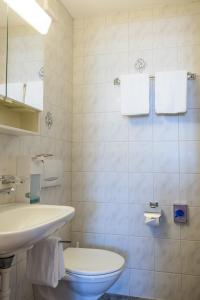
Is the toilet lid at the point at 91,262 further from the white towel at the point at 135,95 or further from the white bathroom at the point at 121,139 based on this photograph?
the white towel at the point at 135,95

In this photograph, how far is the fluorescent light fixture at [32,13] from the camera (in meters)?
1.54

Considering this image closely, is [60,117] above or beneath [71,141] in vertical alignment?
above

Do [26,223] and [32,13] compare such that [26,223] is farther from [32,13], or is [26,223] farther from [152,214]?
[32,13]

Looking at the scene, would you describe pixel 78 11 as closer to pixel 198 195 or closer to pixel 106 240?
pixel 198 195

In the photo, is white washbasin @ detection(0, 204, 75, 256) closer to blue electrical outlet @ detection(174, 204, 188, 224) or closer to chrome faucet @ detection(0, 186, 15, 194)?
chrome faucet @ detection(0, 186, 15, 194)

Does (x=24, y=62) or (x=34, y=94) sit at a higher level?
(x=24, y=62)

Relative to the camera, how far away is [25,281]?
65.6 inches

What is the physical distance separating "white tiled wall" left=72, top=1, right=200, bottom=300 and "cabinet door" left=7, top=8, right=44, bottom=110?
2.34 ft

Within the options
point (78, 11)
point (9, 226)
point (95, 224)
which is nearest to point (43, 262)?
point (9, 226)

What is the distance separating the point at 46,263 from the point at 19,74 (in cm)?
105

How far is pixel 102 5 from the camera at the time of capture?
7.45 feet

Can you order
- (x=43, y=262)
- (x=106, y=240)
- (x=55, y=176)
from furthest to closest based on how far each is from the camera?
(x=106, y=240) → (x=55, y=176) → (x=43, y=262)

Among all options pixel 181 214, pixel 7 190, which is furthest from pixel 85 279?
pixel 181 214

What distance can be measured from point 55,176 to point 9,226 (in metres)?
0.72
